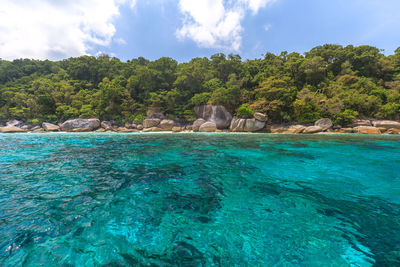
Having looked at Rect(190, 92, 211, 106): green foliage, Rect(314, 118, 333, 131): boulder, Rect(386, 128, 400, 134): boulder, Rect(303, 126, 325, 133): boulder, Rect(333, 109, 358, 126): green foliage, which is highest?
Rect(190, 92, 211, 106): green foliage

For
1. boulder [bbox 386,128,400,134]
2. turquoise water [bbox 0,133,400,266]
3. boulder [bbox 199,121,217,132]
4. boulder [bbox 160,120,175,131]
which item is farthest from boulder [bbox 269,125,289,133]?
turquoise water [bbox 0,133,400,266]

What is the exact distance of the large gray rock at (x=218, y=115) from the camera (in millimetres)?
22297

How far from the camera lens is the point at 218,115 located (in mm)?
22531

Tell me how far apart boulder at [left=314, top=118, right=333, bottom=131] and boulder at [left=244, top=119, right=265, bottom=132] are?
6555 millimetres

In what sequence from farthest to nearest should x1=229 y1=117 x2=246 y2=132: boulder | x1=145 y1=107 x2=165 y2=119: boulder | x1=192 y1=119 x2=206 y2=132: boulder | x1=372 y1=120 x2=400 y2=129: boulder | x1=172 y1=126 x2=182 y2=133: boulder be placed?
x1=145 y1=107 x2=165 y2=119: boulder, x1=172 y1=126 x2=182 y2=133: boulder, x1=192 y1=119 x2=206 y2=132: boulder, x1=229 y1=117 x2=246 y2=132: boulder, x1=372 y1=120 x2=400 y2=129: boulder

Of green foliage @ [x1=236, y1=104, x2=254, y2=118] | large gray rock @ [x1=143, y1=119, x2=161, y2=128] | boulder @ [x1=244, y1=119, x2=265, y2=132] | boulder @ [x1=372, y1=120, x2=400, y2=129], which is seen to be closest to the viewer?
boulder @ [x1=372, y1=120, x2=400, y2=129]

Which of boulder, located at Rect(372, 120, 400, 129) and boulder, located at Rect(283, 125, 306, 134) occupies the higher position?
boulder, located at Rect(372, 120, 400, 129)

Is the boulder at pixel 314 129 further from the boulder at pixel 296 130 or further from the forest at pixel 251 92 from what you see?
the forest at pixel 251 92

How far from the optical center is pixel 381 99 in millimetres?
19344

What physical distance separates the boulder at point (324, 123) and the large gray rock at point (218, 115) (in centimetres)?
1135

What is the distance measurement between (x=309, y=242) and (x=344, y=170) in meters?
3.85

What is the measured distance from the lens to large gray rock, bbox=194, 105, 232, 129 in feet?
73.2

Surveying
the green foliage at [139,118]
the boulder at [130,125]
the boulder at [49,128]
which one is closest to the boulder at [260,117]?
the green foliage at [139,118]

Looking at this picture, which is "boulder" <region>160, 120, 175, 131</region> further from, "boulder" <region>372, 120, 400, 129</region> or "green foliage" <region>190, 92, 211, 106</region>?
"boulder" <region>372, 120, 400, 129</region>
